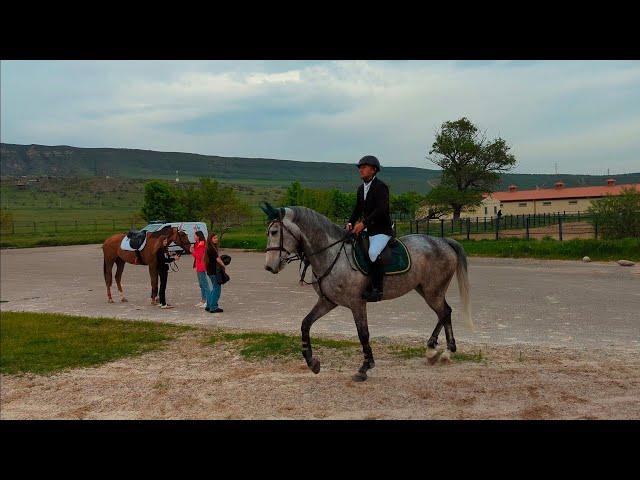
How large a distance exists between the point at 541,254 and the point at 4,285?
73.6 ft

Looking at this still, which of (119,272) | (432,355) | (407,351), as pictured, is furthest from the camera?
(119,272)

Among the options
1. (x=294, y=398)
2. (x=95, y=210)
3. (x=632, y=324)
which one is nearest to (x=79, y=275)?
(x=294, y=398)

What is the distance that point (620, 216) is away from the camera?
26953 mm

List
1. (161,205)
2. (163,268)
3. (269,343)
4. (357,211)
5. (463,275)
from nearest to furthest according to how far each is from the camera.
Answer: (357,211)
(463,275)
(269,343)
(163,268)
(161,205)

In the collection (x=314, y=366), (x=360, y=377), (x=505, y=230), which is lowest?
(x=360, y=377)

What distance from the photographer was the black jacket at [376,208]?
22.0ft

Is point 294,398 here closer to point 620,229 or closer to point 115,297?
point 115,297

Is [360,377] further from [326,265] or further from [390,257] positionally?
[390,257]

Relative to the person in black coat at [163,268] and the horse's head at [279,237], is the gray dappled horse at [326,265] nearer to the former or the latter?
the horse's head at [279,237]

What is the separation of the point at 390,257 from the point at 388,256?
57 mm

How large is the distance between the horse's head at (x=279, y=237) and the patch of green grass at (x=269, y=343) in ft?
6.94

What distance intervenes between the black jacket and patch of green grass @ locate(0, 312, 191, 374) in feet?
14.6

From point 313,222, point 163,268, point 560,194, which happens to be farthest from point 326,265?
point 560,194

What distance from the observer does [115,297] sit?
15.0 m
